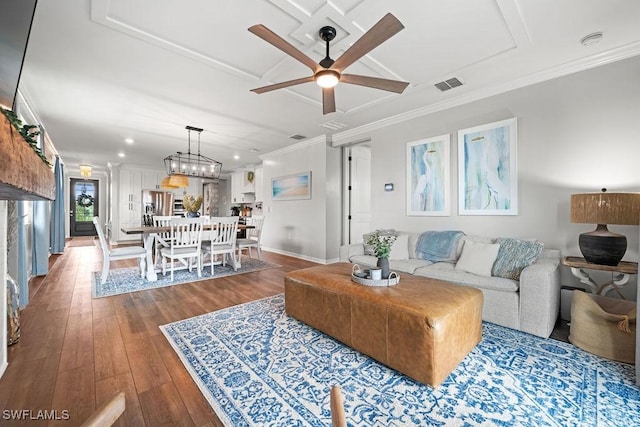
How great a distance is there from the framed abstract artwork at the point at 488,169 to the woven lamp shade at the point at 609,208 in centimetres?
79

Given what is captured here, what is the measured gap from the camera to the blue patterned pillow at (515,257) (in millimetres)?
2594

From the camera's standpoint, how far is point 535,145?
3062 mm

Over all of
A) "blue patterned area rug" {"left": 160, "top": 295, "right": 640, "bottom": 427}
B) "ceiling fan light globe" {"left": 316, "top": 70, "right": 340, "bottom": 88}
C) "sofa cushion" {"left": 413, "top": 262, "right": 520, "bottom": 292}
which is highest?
"ceiling fan light globe" {"left": 316, "top": 70, "right": 340, "bottom": 88}

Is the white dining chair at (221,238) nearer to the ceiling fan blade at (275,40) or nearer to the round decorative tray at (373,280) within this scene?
the round decorative tray at (373,280)

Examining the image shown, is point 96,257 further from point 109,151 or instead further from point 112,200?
point 112,200

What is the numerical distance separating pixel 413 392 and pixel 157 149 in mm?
7172

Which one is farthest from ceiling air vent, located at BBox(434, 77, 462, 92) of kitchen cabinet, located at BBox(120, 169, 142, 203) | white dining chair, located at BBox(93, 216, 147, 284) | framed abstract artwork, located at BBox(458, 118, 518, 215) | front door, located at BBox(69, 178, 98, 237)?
front door, located at BBox(69, 178, 98, 237)

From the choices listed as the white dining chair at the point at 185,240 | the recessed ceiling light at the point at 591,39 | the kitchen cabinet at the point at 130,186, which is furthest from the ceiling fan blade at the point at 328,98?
the kitchen cabinet at the point at 130,186

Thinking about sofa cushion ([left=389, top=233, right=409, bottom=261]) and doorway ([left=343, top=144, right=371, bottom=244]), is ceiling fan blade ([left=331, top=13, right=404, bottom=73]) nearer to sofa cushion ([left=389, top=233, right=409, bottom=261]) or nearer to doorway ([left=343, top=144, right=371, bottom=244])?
sofa cushion ([left=389, top=233, right=409, bottom=261])

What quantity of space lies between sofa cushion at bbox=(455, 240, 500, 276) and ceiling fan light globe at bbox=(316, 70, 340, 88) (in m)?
2.33

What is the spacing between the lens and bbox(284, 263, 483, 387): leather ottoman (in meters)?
1.65

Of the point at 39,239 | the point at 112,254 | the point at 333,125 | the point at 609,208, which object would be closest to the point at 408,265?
the point at 609,208

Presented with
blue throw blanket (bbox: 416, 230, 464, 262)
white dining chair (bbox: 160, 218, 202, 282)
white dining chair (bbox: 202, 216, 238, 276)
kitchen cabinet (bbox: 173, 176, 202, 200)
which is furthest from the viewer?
kitchen cabinet (bbox: 173, 176, 202, 200)

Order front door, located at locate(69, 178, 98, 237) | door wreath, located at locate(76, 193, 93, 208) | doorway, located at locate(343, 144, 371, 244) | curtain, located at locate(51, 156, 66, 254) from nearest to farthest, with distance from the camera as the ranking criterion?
1. doorway, located at locate(343, 144, 371, 244)
2. curtain, located at locate(51, 156, 66, 254)
3. front door, located at locate(69, 178, 98, 237)
4. door wreath, located at locate(76, 193, 93, 208)
